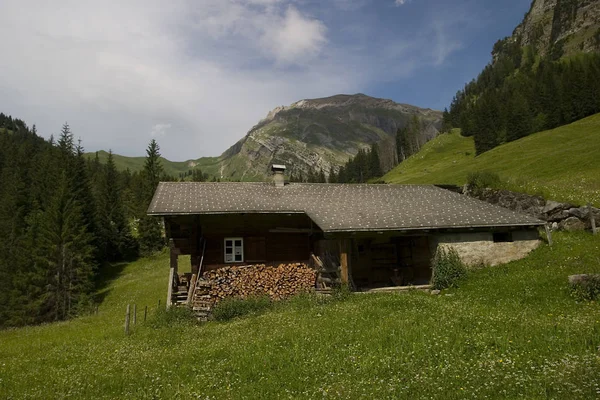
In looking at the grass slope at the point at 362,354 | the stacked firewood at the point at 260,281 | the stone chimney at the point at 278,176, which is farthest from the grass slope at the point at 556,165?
the stacked firewood at the point at 260,281

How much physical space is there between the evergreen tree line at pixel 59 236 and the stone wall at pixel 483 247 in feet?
125

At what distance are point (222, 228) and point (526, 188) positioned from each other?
23.1 meters

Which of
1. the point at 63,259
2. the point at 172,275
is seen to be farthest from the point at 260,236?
the point at 63,259

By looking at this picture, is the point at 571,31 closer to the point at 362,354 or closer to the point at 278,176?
the point at 278,176

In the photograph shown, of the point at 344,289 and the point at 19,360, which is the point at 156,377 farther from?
the point at 344,289

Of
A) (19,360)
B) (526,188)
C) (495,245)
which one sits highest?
(526,188)

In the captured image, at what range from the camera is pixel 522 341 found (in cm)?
927

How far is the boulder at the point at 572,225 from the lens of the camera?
2347 centimetres

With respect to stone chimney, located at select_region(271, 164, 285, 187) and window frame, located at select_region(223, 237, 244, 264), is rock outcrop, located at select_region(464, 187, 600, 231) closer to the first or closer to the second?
stone chimney, located at select_region(271, 164, 285, 187)

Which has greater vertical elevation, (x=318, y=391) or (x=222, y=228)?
(x=222, y=228)

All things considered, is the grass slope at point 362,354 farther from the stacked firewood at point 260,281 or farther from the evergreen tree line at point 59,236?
the evergreen tree line at point 59,236

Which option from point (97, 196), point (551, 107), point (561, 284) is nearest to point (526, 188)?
point (561, 284)

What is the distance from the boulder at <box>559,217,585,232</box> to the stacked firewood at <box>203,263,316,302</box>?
16.6 m

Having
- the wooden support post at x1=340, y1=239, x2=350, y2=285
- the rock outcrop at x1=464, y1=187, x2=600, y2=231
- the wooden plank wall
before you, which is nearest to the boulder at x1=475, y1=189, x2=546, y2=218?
the rock outcrop at x1=464, y1=187, x2=600, y2=231
